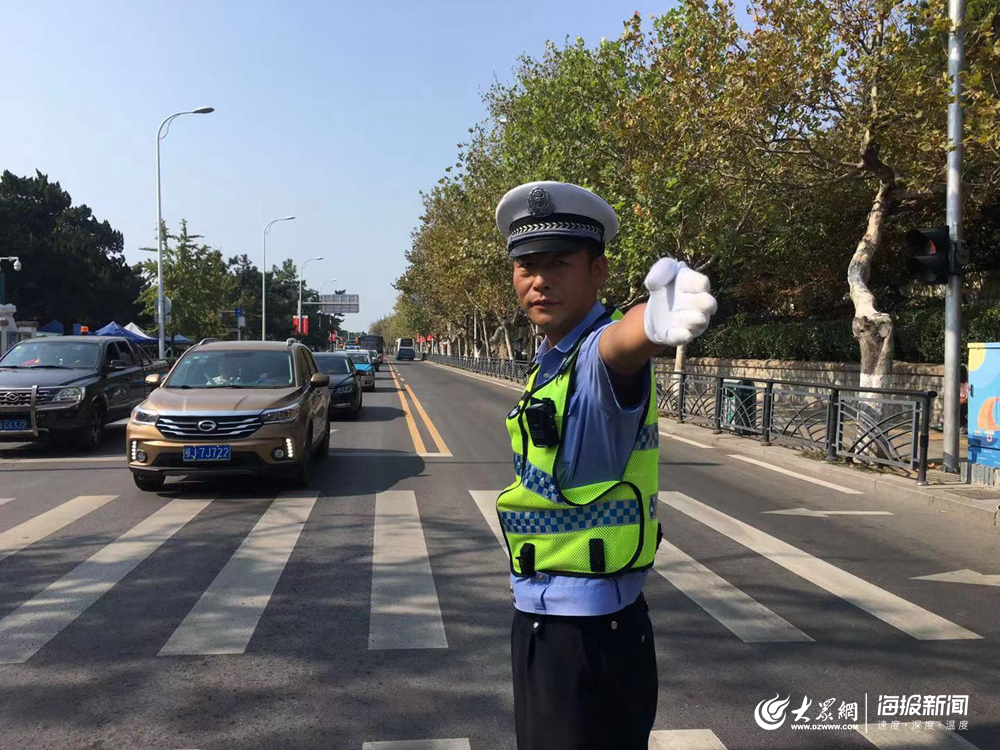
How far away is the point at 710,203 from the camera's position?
64.6ft

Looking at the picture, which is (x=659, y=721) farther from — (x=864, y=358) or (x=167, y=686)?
(x=864, y=358)

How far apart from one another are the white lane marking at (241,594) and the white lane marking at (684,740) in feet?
7.03

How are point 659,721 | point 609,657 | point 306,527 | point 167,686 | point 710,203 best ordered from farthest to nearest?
point 710,203
point 306,527
point 167,686
point 659,721
point 609,657

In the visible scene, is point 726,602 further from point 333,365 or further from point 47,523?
point 333,365

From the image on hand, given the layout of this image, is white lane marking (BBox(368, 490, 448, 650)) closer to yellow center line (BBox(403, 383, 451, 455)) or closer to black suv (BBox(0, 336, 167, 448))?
yellow center line (BBox(403, 383, 451, 455))

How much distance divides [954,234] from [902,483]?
10.5 ft

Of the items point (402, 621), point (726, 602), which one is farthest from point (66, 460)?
point (726, 602)

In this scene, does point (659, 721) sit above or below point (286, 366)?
below

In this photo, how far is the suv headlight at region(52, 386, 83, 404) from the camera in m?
11.5

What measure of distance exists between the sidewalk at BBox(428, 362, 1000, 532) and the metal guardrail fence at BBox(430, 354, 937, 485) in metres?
0.24

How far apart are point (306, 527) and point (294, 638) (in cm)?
274

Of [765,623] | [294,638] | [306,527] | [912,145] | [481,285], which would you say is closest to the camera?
[294,638]

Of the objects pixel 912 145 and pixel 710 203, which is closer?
pixel 912 145

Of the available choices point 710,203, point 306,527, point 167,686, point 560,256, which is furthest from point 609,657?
point 710,203
